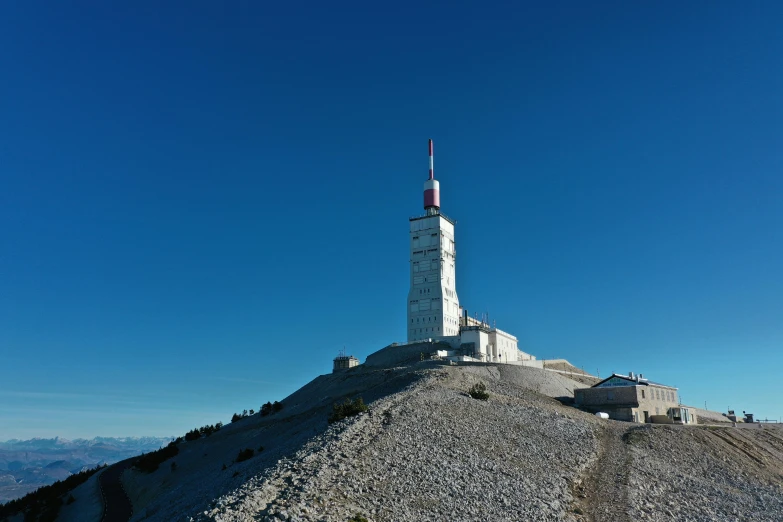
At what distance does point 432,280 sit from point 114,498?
5992cm

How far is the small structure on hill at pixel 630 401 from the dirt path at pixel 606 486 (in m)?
13.4

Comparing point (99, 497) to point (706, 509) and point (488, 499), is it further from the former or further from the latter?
point (706, 509)

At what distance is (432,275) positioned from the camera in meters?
102

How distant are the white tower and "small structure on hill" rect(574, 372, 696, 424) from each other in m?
38.4

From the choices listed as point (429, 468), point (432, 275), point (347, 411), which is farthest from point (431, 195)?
point (429, 468)

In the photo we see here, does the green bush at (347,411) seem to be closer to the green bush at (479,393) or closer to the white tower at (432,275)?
the green bush at (479,393)

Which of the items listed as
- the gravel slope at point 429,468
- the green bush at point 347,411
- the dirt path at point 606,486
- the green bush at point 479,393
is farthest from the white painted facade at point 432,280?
the green bush at point 347,411

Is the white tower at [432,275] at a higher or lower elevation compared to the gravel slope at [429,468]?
higher

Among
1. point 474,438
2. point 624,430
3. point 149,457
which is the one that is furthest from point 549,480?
point 149,457

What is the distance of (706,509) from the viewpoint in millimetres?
33062

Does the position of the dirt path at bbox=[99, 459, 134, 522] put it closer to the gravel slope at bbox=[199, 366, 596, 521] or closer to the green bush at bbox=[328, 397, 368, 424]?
the green bush at bbox=[328, 397, 368, 424]

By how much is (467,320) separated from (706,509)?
72613 mm

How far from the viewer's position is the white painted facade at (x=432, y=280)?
99125mm

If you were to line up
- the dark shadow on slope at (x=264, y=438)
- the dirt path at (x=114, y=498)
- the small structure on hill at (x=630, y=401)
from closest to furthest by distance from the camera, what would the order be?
the dark shadow on slope at (x=264, y=438), the dirt path at (x=114, y=498), the small structure on hill at (x=630, y=401)
